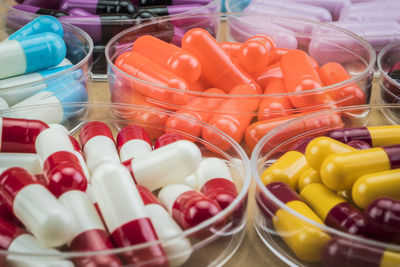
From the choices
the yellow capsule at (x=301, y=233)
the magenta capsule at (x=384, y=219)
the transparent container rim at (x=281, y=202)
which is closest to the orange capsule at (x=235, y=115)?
the transparent container rim at (x=281, y=202)

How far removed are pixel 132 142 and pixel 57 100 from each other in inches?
11.0

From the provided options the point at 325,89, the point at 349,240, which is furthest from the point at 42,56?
the point at 349,240

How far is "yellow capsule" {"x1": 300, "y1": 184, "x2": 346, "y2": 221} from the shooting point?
0.81 m

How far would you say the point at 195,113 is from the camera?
1.12 meters

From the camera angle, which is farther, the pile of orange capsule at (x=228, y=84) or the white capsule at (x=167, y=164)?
the pile of orange capsule at (x=228, y=84)

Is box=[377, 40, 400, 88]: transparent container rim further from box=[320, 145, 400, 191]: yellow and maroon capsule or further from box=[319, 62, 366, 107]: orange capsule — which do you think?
box=[320, 145, 400, 191]: yellow and maroon capsule

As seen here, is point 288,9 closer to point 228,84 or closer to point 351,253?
point 228,84

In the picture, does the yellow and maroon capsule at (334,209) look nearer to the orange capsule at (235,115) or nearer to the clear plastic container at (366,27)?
the orange capsule at (235,115)

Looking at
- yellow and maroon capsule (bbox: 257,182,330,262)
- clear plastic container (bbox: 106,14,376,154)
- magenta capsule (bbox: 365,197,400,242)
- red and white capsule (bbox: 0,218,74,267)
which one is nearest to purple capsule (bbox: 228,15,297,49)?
clear plastic container (bbox: 106,14,376,154)

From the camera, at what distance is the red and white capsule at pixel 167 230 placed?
70 centimetres

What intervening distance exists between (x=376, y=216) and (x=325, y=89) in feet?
1.44

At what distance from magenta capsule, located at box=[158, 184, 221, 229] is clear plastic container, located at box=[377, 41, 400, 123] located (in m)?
0.52

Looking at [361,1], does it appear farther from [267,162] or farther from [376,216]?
[376,216]

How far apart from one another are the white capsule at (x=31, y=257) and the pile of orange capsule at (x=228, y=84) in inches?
15.6
